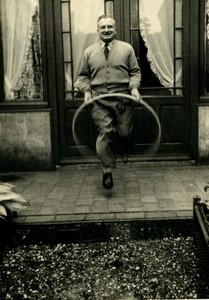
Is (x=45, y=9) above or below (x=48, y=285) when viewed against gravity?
above

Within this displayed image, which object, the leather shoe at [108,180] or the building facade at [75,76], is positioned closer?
the leather shoe at [108,180]

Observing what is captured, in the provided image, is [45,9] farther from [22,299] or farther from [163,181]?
[22,299]

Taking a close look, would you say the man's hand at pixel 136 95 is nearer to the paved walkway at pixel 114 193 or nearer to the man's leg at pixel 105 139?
the man's leg at pixel 105 139

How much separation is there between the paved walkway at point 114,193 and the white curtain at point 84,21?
6.69 ft

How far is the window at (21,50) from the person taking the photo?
8273 millimetres

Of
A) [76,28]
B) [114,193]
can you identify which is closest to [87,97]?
[114,193]

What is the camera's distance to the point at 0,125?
8.38m

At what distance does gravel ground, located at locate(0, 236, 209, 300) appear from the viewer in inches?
158

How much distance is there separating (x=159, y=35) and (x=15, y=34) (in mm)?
2339

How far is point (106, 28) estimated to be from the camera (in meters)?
6.67

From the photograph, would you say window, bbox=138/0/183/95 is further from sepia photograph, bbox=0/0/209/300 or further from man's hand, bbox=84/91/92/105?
man's hand, bbox=84/91/92/105

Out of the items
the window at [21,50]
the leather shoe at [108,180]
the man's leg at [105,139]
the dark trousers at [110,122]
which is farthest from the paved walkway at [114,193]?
the window at [21,50]

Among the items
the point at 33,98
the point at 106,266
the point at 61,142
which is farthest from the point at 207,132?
the point at 106,266

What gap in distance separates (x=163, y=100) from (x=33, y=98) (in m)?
2.16
